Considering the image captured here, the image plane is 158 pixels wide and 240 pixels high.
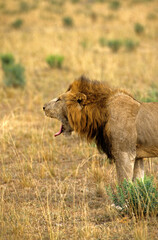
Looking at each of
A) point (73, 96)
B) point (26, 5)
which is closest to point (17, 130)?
point (73, 96)

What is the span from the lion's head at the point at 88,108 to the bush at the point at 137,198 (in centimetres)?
59

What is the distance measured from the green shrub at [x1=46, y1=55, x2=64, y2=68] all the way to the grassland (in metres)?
0.18

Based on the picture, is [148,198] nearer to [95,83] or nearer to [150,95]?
[95,83]

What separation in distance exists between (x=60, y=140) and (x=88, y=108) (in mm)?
3208

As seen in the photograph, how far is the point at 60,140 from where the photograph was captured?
8383mm

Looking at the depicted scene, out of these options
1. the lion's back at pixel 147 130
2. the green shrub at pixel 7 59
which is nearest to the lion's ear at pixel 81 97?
the lion's back at pixel 147 130

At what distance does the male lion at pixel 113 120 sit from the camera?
4953mm

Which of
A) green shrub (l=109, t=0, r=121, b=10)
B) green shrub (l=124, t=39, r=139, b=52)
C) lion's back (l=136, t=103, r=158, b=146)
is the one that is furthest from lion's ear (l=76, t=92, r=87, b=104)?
green shrub (l=109, t=0, r=121, b=10)

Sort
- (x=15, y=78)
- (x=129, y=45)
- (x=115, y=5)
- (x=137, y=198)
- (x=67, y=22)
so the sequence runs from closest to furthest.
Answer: (x=137, y=198), (x=15, y=78), (x=129, y=45), (x=67, y=22), (x=115, y=5)

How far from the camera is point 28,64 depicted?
1544 centimetres

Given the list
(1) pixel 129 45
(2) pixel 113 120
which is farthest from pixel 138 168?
(1) pixel 129 45

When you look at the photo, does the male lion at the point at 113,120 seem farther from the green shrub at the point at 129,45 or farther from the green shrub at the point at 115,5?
the green shrub at the point at 115,5

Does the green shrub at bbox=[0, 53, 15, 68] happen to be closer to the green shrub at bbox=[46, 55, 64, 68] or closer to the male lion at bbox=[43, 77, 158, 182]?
the green shrub at bbox=[46, 55, 64, 68]

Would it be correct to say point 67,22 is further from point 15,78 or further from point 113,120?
point 113,120
